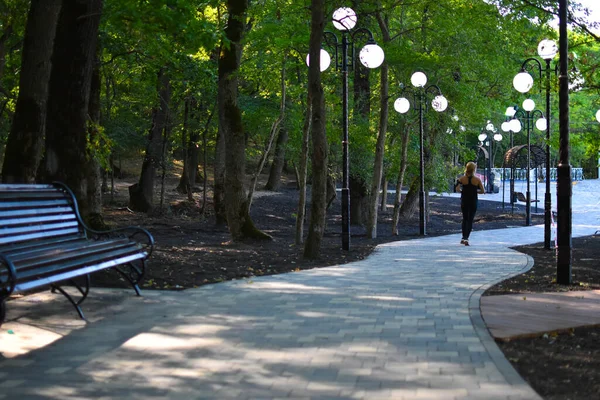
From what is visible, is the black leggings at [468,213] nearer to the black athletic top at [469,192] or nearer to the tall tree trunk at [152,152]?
the black athletic top at [469,192]

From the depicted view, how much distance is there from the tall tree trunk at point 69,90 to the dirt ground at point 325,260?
6.25 feet

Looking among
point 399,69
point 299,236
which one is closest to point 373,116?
point 399,69

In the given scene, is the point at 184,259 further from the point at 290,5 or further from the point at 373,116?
the point at 373,116

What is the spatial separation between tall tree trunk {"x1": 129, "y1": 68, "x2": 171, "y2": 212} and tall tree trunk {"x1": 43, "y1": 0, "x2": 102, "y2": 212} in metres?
15.9

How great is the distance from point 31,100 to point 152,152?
53.9 ft

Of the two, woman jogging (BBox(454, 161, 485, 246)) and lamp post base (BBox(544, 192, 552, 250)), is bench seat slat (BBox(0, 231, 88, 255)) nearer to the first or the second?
woman jogging (BBox(454, 161, 485, 246))

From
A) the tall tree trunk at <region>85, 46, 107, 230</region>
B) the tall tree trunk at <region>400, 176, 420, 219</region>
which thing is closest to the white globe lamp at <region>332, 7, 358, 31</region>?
the tall tree trunk at <region>85, 46, 107, 230</region>

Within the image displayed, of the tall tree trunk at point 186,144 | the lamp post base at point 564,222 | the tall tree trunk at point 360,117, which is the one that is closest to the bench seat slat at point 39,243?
the lamp post base at point 564,222

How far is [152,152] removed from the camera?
2955 centimetres

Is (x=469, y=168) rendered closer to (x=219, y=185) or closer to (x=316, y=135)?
(x=316, y=135)

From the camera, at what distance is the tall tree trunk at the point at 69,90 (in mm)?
11180

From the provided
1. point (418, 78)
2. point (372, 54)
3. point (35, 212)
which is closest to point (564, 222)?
point (372, 54)

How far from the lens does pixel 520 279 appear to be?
1114cm

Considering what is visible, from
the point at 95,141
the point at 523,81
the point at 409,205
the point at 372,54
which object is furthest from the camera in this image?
the point at 409,205
